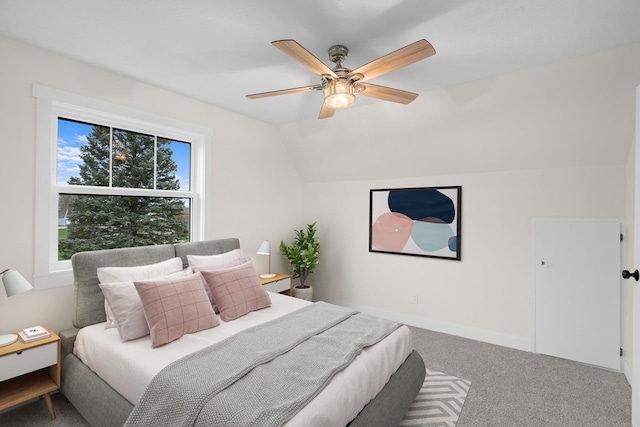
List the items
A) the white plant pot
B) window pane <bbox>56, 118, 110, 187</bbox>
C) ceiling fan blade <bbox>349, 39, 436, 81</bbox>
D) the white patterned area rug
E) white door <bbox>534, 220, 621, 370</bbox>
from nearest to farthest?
1. ceiling fan blade <bbox>349, 39, 436, 81</bbox>
2. the white patterned area rug
3. window pane <bbox>56, 118, 110, 187</bbox>
4. white door <bbox>534, 220, 621, 370</bbox>
5. the white plant pot

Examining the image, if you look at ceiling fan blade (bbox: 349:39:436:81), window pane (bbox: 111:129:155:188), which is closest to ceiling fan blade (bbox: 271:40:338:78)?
ceiling fan blade (bbox: 349:39:436:81)

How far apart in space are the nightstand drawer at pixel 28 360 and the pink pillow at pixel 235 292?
41.3 inches

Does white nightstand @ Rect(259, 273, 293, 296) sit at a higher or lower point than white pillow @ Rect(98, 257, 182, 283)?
lower

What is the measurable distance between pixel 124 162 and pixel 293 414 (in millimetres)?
2698

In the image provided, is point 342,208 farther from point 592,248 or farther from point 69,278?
point 69,278

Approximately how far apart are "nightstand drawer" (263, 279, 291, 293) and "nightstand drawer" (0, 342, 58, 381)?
195cm

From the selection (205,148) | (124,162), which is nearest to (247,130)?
(205,148)

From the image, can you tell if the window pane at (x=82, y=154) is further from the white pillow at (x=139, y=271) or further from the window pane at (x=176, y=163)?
the white pillow at (x=139, y=271)

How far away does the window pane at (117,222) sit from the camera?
2670 mm

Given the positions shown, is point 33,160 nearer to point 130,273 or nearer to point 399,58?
point 130,273

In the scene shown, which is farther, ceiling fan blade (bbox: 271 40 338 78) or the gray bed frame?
the gray bed frame

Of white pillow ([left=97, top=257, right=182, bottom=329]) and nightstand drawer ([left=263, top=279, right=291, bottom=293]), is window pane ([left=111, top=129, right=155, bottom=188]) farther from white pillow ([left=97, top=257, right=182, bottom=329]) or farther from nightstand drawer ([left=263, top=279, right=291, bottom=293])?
nightstand drawer ([left=263, top=279, right=291, bottom=293])

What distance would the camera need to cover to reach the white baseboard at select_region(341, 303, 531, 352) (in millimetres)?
3305

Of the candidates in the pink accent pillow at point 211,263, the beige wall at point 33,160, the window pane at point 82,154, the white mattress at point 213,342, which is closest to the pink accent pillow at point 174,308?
the white mattress at point 213,342
